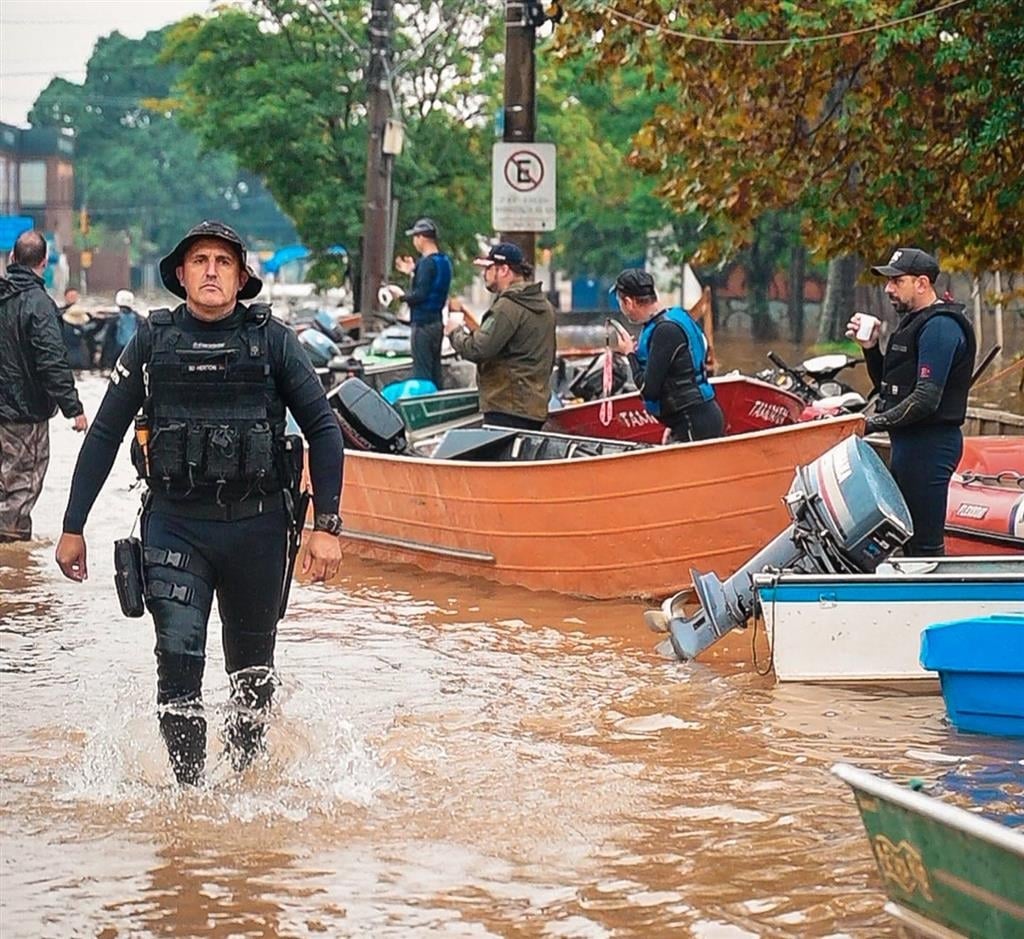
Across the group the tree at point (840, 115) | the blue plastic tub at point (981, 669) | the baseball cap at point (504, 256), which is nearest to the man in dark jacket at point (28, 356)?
the baseball cap at point (504, 256)

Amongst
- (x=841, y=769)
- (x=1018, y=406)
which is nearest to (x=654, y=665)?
(x=841, y=769)

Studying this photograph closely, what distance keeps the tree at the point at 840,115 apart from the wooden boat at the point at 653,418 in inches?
68.1

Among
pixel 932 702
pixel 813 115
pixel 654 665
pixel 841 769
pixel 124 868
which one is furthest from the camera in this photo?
pixel 813 115

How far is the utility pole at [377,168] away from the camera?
28.5 meters

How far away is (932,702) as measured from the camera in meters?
8.23

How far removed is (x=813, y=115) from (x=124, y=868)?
10.4m

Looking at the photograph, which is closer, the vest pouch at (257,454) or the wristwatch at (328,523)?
the vest pouch at (257,454)

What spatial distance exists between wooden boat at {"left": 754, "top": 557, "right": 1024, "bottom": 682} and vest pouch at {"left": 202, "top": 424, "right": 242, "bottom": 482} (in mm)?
2843

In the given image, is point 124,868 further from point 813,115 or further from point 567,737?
point 813,115

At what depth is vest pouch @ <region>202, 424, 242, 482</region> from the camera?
6.19 m

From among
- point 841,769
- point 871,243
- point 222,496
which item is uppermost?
point 871,243

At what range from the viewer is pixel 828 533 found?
28.2 feet

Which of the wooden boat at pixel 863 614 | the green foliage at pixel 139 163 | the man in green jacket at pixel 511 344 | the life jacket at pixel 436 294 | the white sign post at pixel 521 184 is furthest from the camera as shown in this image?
the green foliage at pixel 139 163

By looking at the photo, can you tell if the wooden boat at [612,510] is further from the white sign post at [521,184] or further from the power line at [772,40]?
the white sign post at [521,184]
